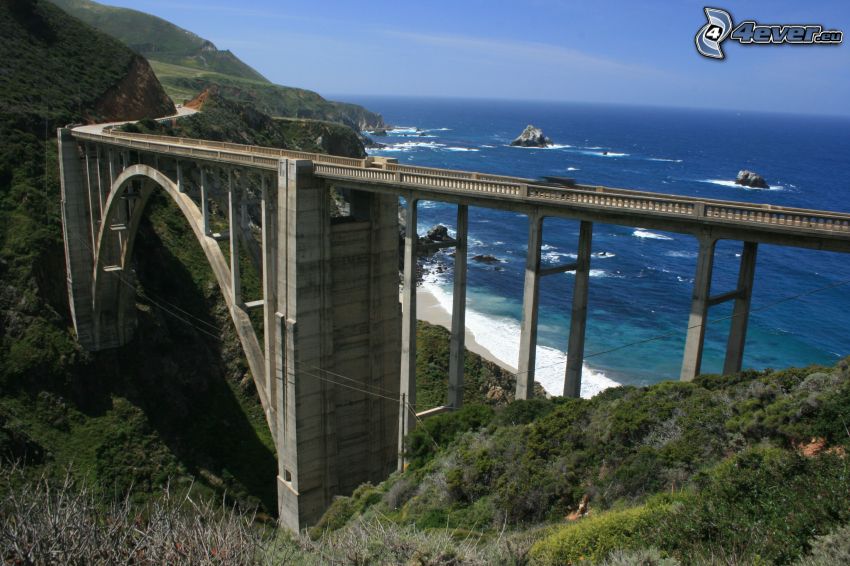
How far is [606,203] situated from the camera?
16.6 meters

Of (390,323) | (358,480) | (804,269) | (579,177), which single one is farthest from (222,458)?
(579,177)

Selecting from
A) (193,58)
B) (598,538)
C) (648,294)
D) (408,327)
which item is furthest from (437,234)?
(193,58)

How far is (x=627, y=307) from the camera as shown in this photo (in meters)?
56.7

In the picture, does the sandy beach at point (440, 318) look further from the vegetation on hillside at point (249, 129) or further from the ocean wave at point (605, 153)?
the ocean wave at point (605, 153)

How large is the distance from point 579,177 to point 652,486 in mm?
104234

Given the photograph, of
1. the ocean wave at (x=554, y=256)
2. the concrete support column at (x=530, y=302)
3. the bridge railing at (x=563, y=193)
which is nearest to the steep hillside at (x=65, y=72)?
the bridge railing at (x=563, y=193)

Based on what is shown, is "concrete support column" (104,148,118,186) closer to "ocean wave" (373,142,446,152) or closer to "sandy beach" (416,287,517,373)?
"sandy beach" (416,287,517,373)

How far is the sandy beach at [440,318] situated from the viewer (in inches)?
1858

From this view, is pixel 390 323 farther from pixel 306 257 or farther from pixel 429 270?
pixel 429 270

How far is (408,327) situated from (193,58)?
606 feet

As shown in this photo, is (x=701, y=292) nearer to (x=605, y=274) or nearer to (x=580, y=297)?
(x=580, y=297)

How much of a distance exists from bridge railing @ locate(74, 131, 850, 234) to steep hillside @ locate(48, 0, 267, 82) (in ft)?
515

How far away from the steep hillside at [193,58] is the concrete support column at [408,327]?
122m

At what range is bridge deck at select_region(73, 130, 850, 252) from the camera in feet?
46.1
